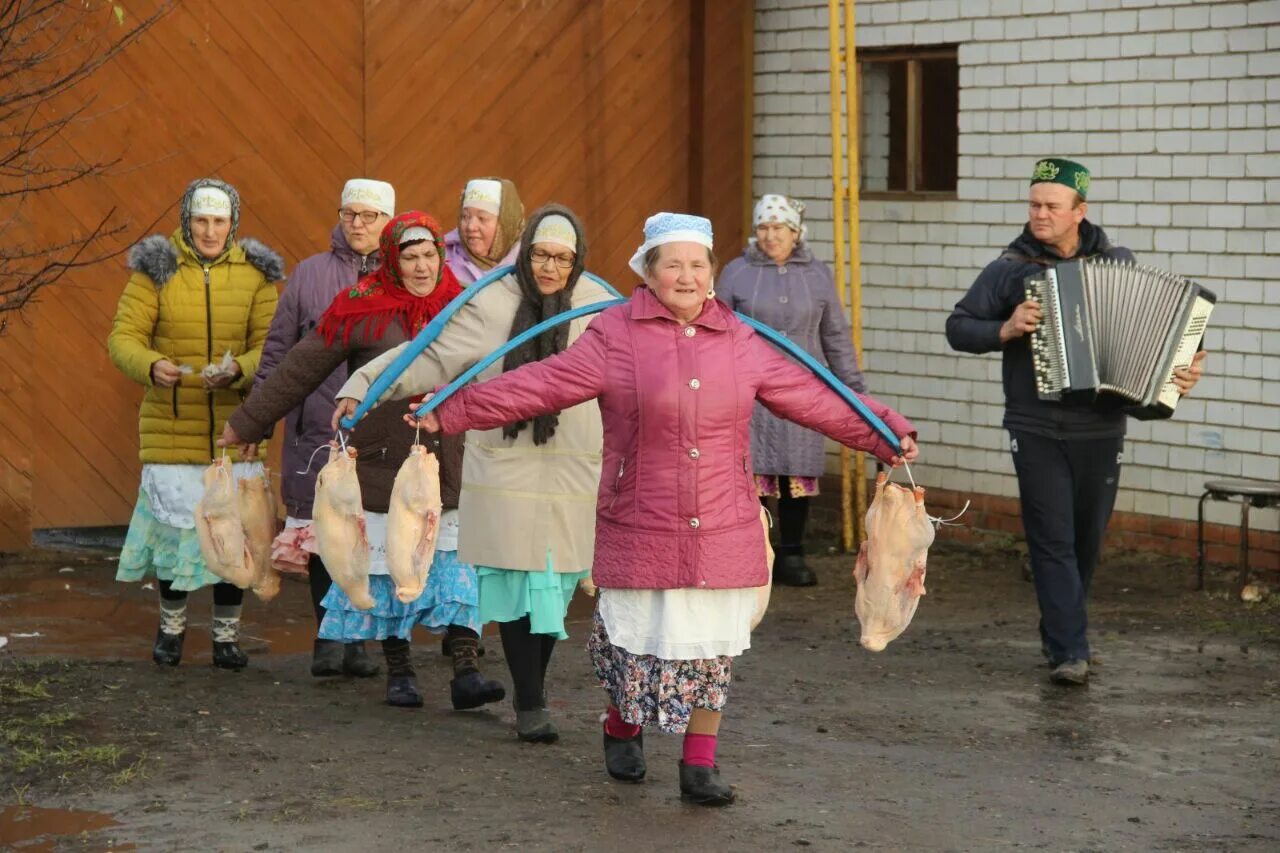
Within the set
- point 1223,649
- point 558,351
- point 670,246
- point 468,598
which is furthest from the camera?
point 1223,649

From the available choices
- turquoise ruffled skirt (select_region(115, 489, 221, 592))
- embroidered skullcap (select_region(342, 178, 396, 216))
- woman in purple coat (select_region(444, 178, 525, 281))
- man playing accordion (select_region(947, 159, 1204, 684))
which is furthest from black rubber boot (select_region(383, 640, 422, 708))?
man playing accordion (select_region(947, 159, 1204, 684))

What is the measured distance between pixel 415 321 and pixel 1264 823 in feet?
11.6

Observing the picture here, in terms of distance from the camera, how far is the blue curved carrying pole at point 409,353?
6.95 meters

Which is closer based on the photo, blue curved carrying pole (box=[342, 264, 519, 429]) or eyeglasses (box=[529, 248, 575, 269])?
blue curved carrying pole (box=[342, 264, 519, 429])

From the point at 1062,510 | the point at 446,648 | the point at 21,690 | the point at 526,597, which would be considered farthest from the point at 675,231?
the point at 21,690

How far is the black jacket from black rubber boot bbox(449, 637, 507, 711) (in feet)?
7.98

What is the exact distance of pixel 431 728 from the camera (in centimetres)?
759

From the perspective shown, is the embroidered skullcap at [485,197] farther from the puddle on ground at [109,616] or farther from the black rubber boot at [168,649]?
the black rubber boot at [168,649]

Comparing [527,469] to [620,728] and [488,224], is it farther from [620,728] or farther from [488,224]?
[488,224]

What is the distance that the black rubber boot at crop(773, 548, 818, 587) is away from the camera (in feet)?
36.2

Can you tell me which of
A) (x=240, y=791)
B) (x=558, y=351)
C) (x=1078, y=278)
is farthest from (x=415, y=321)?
(x=1078, y=278)

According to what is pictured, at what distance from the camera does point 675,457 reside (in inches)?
251

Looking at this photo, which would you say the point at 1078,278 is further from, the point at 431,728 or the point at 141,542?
the point at 141,542

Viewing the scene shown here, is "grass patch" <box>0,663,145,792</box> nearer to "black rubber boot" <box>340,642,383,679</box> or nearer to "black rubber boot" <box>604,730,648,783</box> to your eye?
"black rubber boot" <box>340,642,383,679</box>
